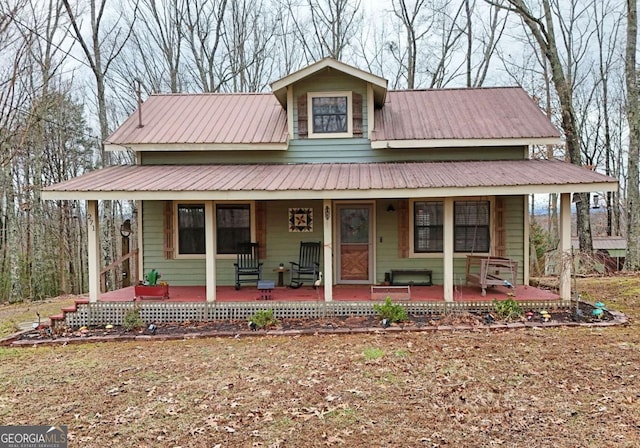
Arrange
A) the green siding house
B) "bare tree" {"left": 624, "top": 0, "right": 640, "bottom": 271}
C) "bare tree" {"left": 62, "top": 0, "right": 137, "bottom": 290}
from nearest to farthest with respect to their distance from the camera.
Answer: the green siding house
"bare tree" {"left": 624, "top": 0, "right": 640, "bottom": 271}
"bare tree" {"left": 62, "top": 0, "right": 137, "bottom": 290}

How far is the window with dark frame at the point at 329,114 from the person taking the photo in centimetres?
879

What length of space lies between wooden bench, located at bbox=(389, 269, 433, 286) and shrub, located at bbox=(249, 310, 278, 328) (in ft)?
9.82

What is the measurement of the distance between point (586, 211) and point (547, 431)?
11.9m

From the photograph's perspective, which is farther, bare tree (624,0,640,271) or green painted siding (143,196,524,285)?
bare tree (624,0,640,271)

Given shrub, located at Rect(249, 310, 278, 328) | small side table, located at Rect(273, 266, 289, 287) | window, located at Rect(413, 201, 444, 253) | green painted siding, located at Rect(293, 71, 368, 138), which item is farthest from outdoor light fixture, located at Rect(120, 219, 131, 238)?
window, located at Rect(413, 201, 444, 253)

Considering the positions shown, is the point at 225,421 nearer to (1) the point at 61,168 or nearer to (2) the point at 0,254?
(2) the point at 0,254

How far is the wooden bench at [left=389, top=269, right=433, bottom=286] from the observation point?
8520 mm

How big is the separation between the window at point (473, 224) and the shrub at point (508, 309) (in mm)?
1718

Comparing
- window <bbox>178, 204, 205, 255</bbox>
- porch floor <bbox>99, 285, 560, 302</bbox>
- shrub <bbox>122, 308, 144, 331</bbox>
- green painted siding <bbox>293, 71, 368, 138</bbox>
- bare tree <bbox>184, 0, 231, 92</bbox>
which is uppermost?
bare tree <bbox>184, 0, 231, 92</bbox>

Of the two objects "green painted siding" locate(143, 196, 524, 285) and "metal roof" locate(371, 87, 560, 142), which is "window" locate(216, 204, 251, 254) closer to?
"green painted siding" locate(143, 196, 524, 285)

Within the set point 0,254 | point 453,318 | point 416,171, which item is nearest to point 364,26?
point 416,171

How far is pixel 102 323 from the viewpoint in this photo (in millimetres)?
7289

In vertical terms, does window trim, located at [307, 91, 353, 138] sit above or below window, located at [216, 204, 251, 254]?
above

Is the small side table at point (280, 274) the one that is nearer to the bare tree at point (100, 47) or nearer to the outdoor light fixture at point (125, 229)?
the outdoor light fixture at point (125, 229)
